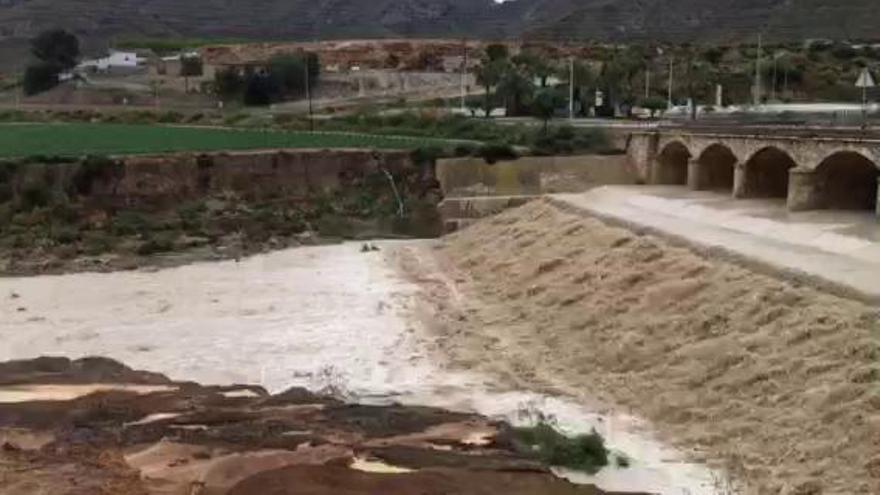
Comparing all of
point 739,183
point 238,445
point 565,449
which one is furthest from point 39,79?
point 565,449

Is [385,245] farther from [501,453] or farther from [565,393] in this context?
[501,453]

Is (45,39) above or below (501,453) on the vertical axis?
above

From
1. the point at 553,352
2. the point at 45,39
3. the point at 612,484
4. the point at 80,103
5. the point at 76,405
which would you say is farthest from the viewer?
the point at 45,39

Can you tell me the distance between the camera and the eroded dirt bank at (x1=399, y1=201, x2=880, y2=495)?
16.5 metres

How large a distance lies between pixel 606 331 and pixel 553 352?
3.83ft

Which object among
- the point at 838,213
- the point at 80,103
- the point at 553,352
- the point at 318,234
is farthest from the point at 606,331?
the point at 80,103

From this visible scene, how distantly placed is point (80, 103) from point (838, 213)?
68992mm

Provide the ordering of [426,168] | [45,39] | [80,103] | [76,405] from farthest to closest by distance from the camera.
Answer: [45,39] → [80,103] → [426,168] → [76,405]

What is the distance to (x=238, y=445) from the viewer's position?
696 inches

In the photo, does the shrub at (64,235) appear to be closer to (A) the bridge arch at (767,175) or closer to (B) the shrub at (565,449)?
(A) the bridge arch at (767,175)

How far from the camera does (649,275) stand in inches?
1049

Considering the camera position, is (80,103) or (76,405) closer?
(76,405)

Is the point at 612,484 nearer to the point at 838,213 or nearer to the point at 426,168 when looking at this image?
the point at 838,213

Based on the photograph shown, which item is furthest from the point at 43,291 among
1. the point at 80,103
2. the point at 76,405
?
the point at 80,103
